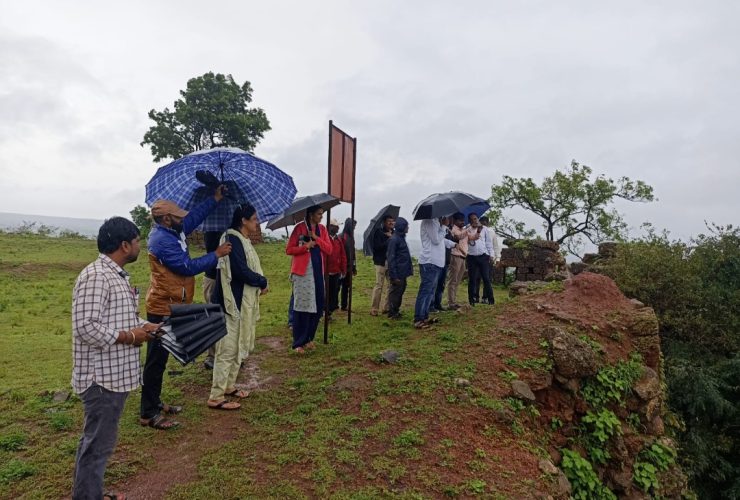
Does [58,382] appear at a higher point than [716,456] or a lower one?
higher

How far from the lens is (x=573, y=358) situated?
577 centimetres

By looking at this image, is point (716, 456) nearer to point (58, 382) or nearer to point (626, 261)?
point (626, 261)

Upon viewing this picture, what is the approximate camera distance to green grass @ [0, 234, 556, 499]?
11.7ft

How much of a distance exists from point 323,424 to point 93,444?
203cm

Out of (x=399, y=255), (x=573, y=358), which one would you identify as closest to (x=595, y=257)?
(x=399, y=255)

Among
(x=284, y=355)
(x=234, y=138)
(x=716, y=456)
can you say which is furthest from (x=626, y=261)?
(x=234, y=138)

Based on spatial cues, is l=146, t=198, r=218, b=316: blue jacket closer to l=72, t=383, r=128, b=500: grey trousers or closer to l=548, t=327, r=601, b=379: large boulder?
l=72, t=383, r=128, b=500: grey trousers

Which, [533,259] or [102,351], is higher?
[533,259]

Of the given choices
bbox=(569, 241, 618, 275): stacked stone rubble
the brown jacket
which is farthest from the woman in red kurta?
bbox=(569, 241, 618, 275): stacked stone rubble

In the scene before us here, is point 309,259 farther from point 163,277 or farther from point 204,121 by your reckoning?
point 204,121

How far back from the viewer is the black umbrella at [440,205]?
7086 millimetres

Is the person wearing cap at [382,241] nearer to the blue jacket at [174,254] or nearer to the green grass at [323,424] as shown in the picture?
the green grass at [323,424]

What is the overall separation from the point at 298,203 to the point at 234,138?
2318cm

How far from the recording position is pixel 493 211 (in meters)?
20.0
